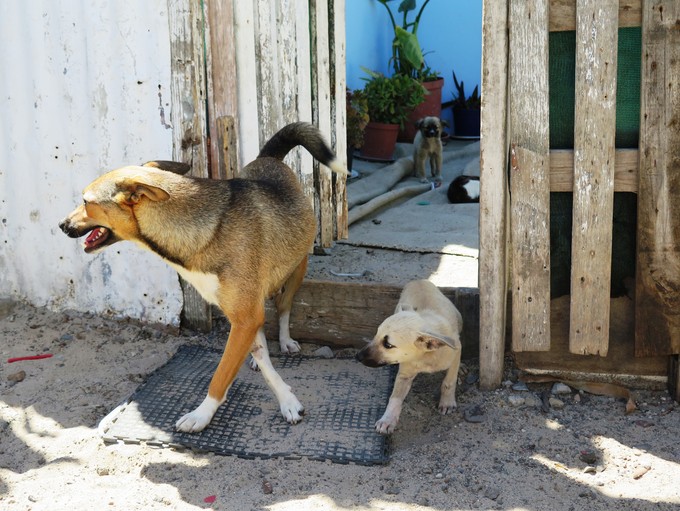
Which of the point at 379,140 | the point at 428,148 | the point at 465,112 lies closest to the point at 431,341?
the point at 428,148

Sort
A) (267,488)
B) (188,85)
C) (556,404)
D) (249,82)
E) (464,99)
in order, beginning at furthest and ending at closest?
(464,99) → (249,82) → (188,85) → (556,404) → (267,488)

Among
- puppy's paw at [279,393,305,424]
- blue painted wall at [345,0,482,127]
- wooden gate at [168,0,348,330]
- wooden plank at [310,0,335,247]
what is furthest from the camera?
blue painted wall at [345,0,482,127]

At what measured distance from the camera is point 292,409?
4.22m

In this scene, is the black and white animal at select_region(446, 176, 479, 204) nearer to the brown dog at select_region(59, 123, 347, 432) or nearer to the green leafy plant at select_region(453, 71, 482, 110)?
the green leafy plant at select_region(453, 71, 482, 110)

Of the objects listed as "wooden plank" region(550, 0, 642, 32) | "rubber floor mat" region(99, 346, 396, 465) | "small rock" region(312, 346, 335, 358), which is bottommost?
"rubber floor mat" region(99, 346, 396, 465)

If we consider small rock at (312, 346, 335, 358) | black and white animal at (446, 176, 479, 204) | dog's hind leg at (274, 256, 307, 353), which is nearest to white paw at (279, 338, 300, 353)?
dog's hind leg at (274, 256, 307, 353)

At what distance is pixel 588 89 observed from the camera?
3943 millimetres

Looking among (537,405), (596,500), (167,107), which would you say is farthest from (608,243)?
(167,107)

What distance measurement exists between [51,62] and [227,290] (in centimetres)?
214

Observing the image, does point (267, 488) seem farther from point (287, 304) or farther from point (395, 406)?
point (287, 304)

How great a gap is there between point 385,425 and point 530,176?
4.82 ft

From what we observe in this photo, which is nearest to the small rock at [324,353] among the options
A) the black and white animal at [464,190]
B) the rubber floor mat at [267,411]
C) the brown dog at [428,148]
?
the rubber floor mat at [267,411]

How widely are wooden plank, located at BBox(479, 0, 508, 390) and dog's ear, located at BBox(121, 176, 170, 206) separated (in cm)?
164

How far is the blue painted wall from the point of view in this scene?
483 inches
